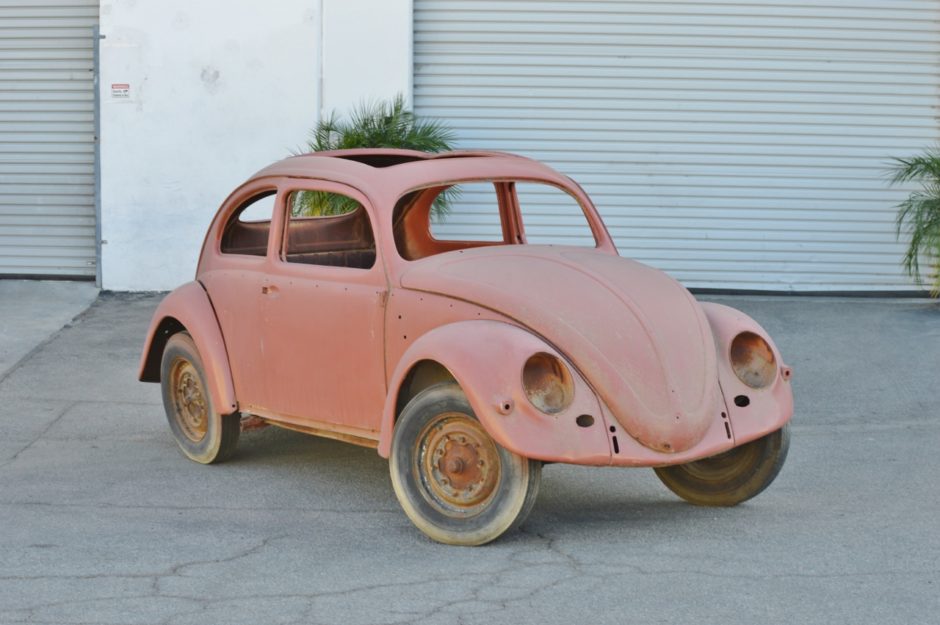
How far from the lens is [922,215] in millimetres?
13547

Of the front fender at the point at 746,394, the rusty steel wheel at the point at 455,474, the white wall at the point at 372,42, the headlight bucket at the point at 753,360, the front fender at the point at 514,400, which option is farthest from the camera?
the white wall at the point at 372,42

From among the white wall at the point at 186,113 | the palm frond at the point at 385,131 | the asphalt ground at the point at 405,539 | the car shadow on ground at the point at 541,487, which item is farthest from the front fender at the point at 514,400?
the white wall at the point at 186,113

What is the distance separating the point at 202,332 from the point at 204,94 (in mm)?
6090

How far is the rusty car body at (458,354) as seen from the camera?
633cm

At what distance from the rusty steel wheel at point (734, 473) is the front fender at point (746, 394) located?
16 cm

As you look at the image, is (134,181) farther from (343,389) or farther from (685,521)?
(685,521)

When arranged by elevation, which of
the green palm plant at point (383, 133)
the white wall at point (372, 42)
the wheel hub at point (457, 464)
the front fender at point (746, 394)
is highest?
the white wall at point (372, 42)

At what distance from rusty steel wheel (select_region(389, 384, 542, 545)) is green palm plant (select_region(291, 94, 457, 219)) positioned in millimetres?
5772

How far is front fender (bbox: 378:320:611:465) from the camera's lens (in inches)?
243

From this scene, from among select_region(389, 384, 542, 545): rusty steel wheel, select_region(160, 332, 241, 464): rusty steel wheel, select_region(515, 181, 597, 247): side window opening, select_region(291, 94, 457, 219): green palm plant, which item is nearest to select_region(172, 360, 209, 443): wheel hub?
select_region(160, 332, 241, 464): rusty steel wheel

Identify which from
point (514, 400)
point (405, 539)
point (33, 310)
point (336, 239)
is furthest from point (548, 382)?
point (33, 310)

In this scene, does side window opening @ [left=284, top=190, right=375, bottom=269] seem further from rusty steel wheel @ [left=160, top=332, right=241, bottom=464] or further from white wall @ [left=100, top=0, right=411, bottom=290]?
white wall @ [left=100, top=0, right=411, bottom=290]

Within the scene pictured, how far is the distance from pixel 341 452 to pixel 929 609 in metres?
4.04

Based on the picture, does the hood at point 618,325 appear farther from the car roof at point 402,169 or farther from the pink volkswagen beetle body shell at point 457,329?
the car roof at point 402,169
